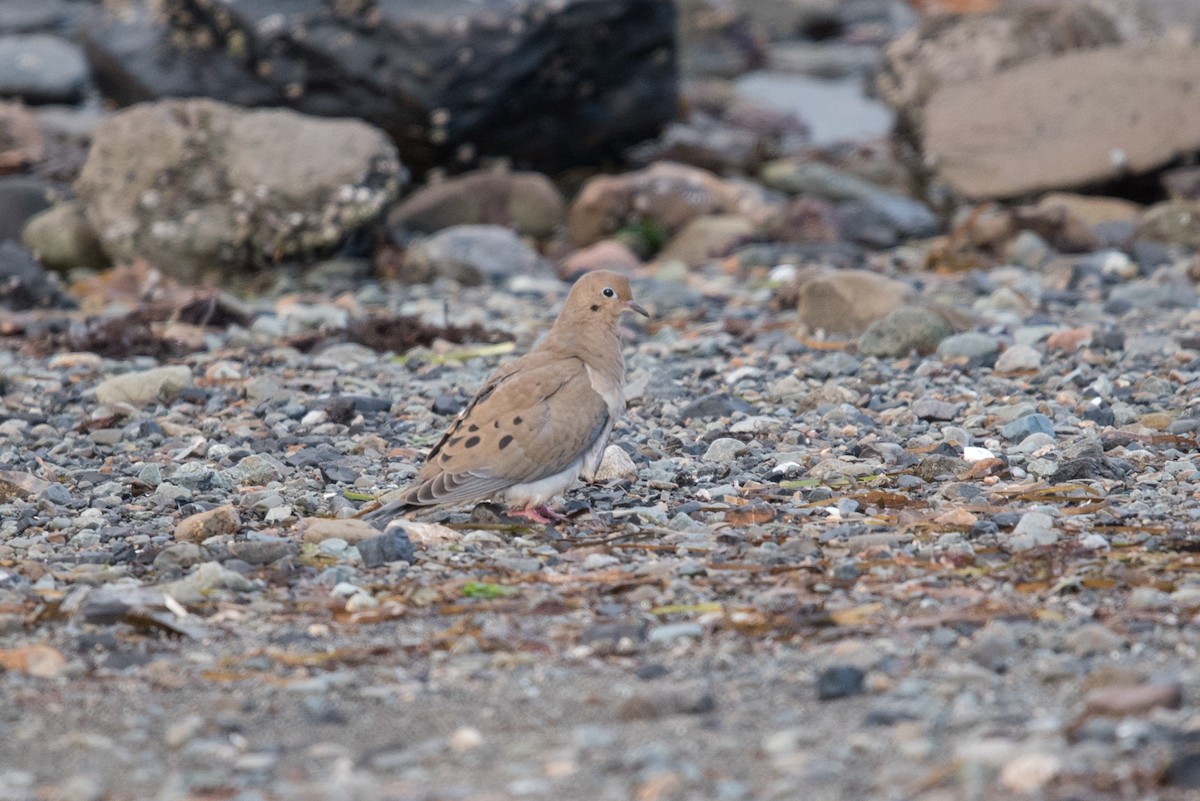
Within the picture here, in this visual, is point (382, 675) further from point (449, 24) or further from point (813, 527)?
point (449, 24)

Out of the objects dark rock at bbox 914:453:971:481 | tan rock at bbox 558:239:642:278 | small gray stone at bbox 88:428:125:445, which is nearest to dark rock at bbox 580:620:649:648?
dark rock at bbox 914:453:971:481

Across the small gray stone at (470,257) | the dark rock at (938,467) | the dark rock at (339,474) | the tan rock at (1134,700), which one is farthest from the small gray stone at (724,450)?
the small gray stone at (470,257)

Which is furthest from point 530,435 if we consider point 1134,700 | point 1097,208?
point 1097,208

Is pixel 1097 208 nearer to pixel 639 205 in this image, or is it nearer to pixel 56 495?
pixel 639 205

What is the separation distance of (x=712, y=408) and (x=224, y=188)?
7030 mm

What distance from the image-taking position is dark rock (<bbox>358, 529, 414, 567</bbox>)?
5.95 metres

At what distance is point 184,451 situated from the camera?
781 cm

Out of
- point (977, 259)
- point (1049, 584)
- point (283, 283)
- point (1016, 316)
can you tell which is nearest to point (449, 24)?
point (283, 283)

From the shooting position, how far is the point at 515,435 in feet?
21.6

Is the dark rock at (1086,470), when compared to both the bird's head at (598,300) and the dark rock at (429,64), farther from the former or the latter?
the dark rock at (429,64)

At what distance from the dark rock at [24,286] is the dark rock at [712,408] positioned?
674cm

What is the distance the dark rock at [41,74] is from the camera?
65.2ft

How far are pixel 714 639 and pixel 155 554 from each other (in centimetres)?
236

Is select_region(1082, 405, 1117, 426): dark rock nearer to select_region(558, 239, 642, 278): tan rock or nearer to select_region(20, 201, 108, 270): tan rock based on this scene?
select_region(558, 239, 642, 278): tan rock
